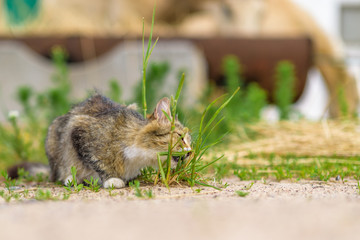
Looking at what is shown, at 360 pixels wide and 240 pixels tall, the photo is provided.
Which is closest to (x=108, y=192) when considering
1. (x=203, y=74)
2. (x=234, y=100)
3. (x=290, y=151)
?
(x=290, y=151)

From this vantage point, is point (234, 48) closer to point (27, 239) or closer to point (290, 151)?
point (290, 151)

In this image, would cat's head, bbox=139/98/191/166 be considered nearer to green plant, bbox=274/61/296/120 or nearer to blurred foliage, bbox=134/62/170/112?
blurred foliage, bbox=134/62/170/112

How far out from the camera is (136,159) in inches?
77.8

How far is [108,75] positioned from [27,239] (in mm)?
4758

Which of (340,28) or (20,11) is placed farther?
(340,28)

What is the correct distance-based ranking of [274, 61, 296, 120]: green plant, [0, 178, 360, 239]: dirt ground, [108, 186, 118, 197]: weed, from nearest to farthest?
1. [0, 178, 360, 239]: dirt ground
2. [108, 186, 118, 197]: weed
3. [274, 61, 296, 120]: green plant

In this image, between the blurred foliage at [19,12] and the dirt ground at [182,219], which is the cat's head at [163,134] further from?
the blurred foliage at [19,12]

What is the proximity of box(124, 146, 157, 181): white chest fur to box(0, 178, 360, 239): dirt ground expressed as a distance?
301mm

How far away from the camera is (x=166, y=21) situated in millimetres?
7336

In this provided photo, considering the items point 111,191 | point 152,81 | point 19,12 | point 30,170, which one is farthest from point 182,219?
point 19,12

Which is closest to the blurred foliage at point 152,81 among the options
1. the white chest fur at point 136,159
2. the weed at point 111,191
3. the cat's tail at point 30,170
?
the cat's tail at point 30,170

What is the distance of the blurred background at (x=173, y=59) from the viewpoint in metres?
3.98

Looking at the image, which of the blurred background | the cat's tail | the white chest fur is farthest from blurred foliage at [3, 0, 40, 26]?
the white chest fur

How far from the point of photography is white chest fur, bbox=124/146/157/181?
6.38ft
